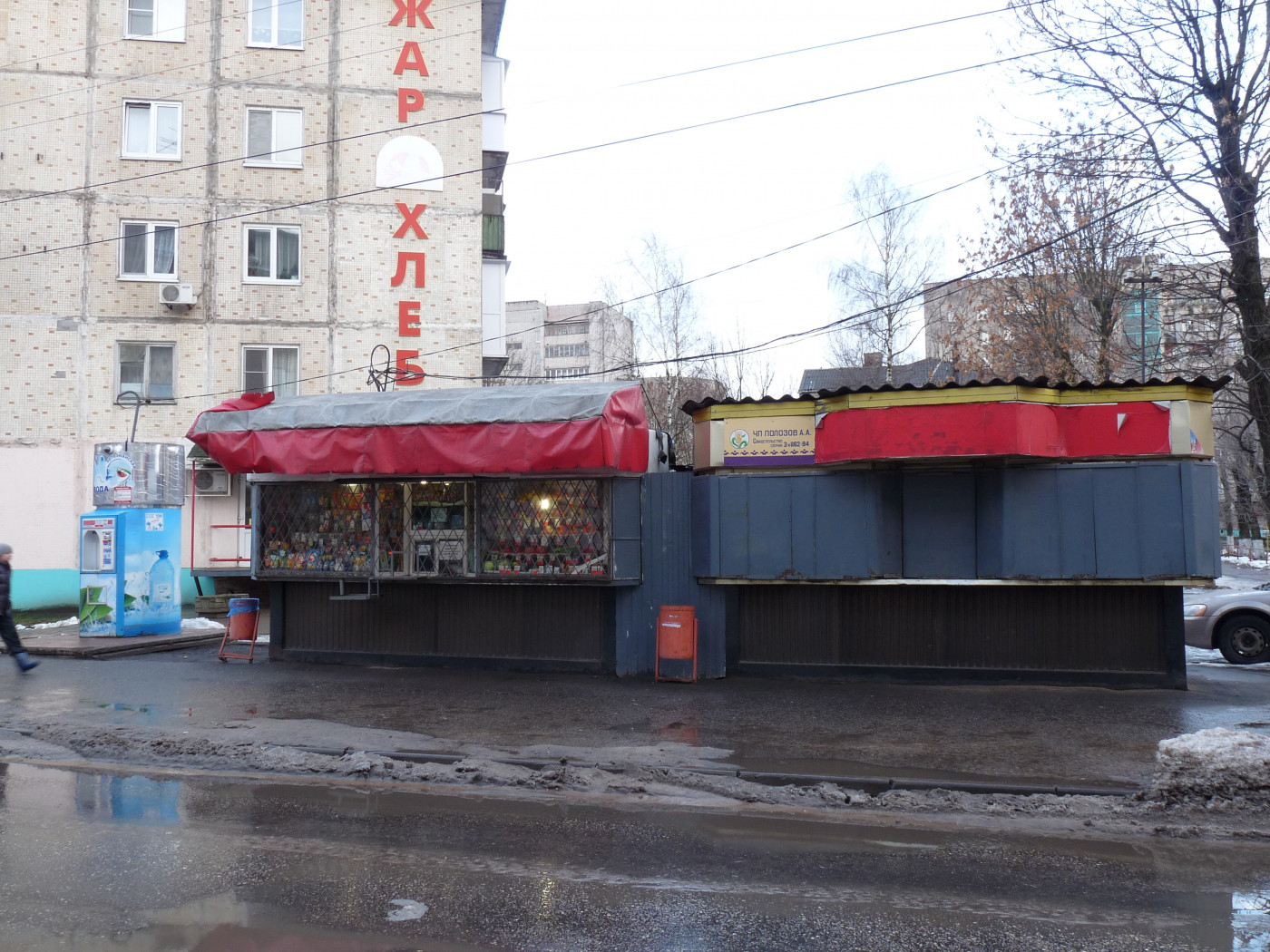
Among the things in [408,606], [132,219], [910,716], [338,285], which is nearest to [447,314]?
[338,285]

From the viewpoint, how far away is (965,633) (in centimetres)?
1118

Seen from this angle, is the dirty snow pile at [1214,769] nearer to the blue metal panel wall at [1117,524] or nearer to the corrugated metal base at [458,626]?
the blue metal panel wall at [1117,524]

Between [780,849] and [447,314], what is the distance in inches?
777

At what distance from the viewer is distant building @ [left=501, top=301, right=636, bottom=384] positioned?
46844mm

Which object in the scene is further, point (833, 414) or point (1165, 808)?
point (833, 414)

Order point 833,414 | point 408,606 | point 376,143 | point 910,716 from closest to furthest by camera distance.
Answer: point 910,716
point 833,414
point 408,606
point 376,143

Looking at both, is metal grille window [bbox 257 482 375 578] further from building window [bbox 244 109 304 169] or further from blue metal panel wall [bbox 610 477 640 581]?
building window [bbox 244 109 304 169]

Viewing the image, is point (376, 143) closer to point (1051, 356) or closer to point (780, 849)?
point (1051, 356)

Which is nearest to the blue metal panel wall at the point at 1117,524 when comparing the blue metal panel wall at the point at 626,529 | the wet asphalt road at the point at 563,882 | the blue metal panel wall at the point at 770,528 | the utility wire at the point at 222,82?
the blue metal panel wall at the point at 770,528

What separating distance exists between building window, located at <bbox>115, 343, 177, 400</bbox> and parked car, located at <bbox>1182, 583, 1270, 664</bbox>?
68.5 feet

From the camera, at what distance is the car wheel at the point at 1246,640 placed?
13.2m

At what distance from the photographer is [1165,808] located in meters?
6.74

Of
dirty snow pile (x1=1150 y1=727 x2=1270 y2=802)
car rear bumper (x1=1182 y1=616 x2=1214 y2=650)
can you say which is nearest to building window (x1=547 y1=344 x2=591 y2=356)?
car rear bumper (x1=1182 y1=616 x2=1214 y2=650)

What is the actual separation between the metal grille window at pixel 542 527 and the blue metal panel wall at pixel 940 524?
3.54m
